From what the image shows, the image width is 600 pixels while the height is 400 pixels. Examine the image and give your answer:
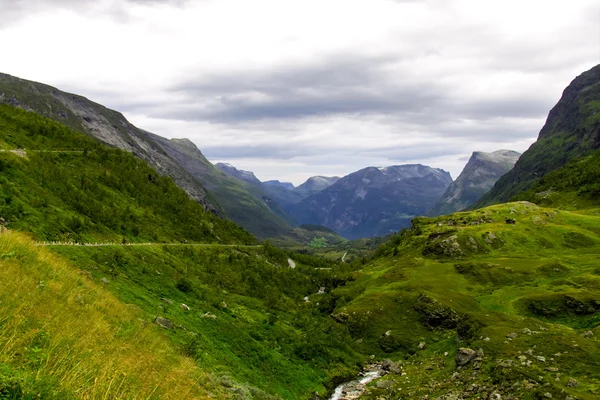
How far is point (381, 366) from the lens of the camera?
46.4 metres

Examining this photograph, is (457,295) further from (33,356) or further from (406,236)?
(406,236)

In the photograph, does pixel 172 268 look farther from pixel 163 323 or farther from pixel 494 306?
pixel 494 306

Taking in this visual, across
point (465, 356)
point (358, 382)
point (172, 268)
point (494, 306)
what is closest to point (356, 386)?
point (358, 382)

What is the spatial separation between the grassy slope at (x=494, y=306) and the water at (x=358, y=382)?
2.40m

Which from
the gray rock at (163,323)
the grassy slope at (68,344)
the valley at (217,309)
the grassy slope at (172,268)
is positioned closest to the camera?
the grassy slope at (68,344)

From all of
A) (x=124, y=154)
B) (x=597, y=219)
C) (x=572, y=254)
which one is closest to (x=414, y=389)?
(x=572, y=254)

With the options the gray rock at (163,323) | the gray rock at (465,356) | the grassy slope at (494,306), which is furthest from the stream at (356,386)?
the gray rock at (163,323)

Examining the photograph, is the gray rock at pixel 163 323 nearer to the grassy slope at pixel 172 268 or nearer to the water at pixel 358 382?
the grassy slope at pixel 172 268

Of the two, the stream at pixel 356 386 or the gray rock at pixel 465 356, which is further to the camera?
the gray rock at pixel 465 356

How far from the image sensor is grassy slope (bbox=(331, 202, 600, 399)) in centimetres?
3241

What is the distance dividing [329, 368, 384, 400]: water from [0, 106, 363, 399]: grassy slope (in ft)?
3.50

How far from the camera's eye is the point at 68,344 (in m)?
11.4

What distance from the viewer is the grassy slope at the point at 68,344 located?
8.79 meters

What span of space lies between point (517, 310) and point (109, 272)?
176 feet
